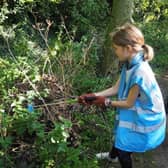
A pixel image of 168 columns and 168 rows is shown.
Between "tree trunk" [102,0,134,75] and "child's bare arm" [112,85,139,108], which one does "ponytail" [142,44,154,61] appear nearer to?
"child's bare arm" [112,85,139,108]

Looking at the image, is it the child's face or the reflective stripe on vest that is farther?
the reflective stripe on vest

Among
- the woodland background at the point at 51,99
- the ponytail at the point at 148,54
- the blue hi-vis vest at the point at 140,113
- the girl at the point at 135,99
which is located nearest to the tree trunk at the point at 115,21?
the woodland background at the point at 51,99

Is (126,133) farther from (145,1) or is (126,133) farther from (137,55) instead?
(145,1)

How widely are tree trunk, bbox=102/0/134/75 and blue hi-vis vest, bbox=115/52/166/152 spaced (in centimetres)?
261

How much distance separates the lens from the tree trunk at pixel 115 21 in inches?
242

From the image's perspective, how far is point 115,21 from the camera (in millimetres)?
6254

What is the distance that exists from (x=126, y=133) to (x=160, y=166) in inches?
40.7

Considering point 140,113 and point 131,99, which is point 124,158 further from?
point 131,99

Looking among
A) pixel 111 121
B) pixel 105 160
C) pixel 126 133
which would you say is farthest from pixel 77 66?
pixel 126 133

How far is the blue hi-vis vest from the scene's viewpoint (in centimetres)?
349

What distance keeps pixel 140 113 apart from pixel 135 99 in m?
0.14

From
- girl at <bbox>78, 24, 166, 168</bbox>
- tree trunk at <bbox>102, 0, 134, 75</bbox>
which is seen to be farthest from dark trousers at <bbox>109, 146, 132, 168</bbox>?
tree trunk at <bbox>102, 0, 134, 75</bbox>

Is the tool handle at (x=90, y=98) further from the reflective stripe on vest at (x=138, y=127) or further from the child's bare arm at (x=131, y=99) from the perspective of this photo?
the reflective stripe on vest at (x=138, y=127)

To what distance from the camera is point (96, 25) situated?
8.61 m
